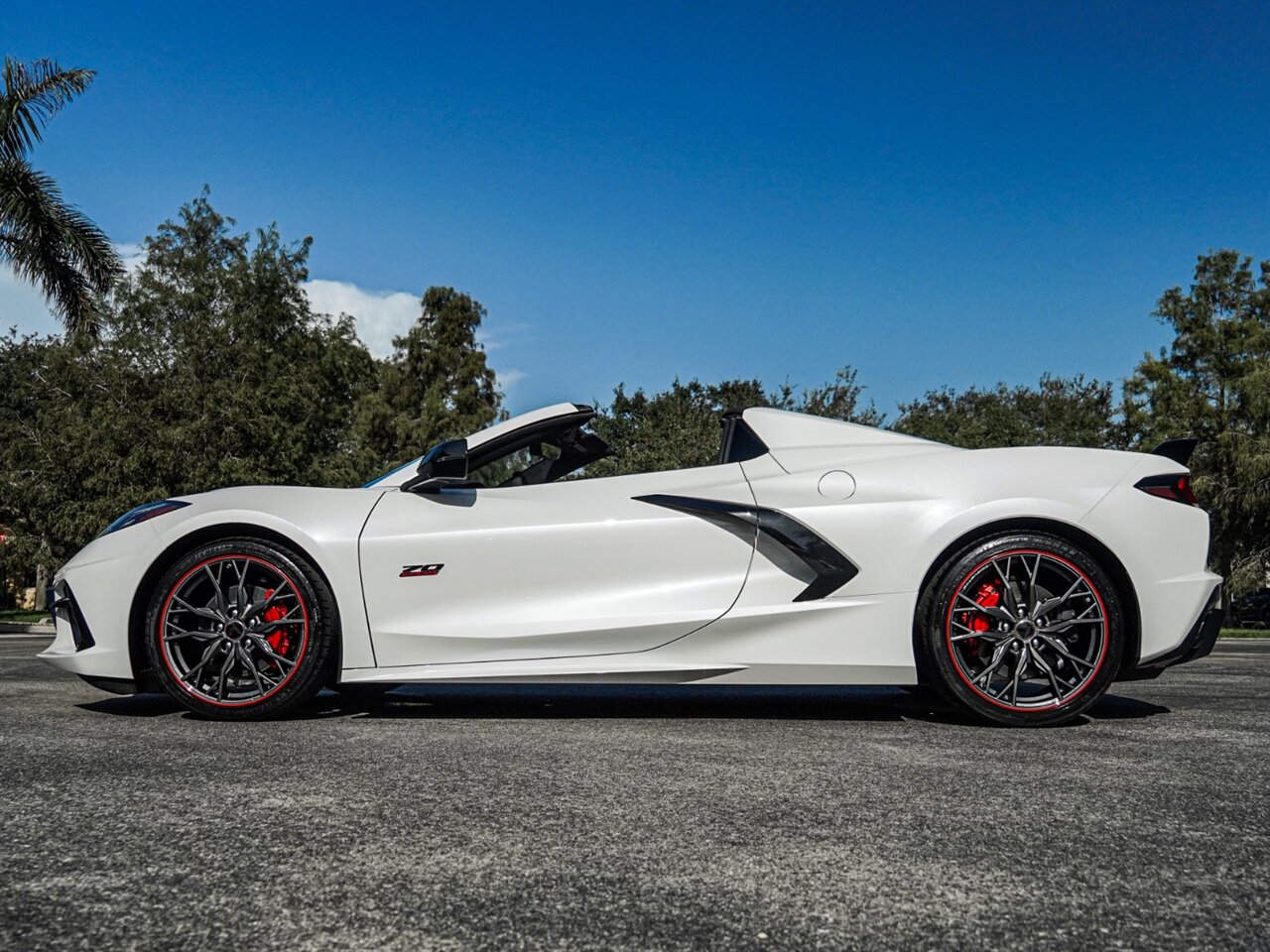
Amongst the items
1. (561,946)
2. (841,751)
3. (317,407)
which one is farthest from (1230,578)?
(561,946)

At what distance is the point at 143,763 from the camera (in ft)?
10.1

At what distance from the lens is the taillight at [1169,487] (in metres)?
4.00

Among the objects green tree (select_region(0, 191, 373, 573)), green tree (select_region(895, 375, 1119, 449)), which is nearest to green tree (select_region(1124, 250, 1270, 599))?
green tree (select_region(895, 375, 1119, 449))

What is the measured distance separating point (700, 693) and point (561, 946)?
342 centimetres

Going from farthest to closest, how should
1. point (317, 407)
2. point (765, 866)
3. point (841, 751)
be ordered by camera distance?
point (317, 407) < point (841, 751) < point (765, 866)

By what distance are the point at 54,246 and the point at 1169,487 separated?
1823 cm

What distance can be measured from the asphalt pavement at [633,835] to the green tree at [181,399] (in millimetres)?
19842

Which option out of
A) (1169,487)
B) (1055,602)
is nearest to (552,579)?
(1055,602)

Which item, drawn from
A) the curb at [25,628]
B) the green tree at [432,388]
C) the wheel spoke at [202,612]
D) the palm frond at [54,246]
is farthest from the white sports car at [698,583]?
the green tree at [432,388]

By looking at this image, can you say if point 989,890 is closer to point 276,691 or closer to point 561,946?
point 561,946

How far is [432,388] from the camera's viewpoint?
1635 inches

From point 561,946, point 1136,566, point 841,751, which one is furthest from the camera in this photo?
point 1136,566

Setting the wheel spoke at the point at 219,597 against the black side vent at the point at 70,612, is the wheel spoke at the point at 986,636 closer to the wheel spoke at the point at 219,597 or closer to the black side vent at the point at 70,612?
the wheel spoke at the point at 219,597

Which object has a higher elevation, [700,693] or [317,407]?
[317,407]
